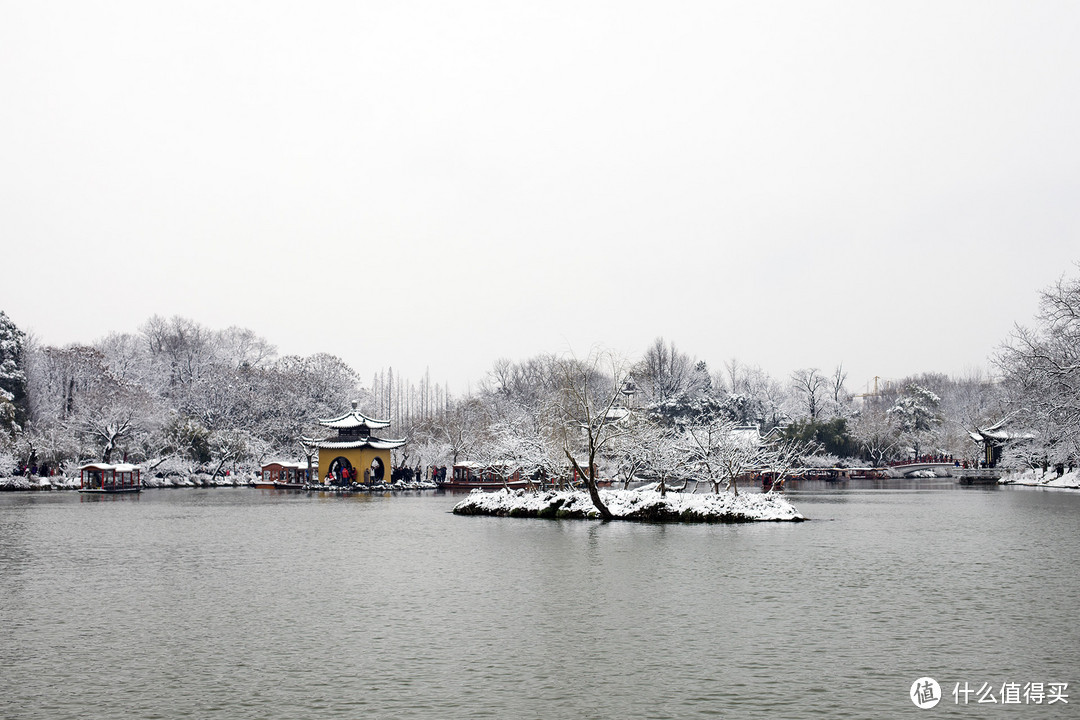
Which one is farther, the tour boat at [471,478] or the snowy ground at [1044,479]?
the tour boat at [471,478]

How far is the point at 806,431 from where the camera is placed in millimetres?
91812

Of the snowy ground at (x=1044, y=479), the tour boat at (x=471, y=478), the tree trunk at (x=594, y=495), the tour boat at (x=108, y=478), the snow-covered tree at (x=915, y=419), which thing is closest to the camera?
the tree trunk at (x=594, y=495)

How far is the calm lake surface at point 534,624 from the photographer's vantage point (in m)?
11.0

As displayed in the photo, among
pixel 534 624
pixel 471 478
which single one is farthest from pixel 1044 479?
pixel 534 624

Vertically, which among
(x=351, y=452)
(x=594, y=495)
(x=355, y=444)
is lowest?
(x=594, y=495)

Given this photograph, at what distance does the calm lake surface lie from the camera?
10969 mm

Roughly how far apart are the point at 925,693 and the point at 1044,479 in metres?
64.7

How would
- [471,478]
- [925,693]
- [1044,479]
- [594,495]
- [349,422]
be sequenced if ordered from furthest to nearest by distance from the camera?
[471,478]
[349,422]
[1044,479]
[594,495]
[925,693]

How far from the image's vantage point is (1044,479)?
6612 centimetres

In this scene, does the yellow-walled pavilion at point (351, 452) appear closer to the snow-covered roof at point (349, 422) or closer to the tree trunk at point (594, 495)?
the snow-covered roof at point (349, 422)

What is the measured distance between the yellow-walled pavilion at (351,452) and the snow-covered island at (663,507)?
37.2m

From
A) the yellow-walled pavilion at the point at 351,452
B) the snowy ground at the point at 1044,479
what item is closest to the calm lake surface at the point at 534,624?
the snowy ground at the point at 1044,479

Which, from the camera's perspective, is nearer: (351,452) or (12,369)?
(12,369)

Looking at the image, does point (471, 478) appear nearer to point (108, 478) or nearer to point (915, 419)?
point (108, 478)
